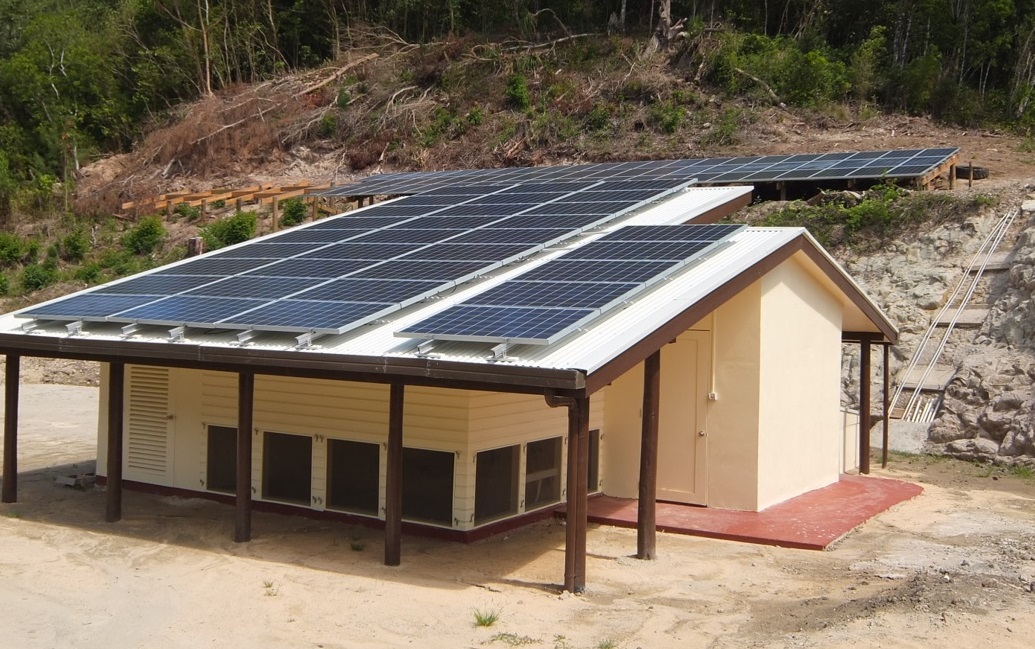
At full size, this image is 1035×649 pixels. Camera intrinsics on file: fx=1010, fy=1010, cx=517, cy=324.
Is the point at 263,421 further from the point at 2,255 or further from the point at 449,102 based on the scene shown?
the point at 449,102

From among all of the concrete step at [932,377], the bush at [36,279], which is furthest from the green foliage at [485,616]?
the bush at [36,279]

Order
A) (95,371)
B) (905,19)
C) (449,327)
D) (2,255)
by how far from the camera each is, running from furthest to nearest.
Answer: (905,19)
(2,255)
(95,371)
(449,327)

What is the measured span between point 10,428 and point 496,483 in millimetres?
6951

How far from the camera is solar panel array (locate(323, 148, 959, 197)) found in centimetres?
2341

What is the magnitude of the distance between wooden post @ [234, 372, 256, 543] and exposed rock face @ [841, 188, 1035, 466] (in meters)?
13.0

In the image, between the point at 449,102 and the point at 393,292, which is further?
the point at 449,102

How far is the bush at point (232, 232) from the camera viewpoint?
1216 inches

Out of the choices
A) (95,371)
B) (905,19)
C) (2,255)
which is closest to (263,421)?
(95,371)

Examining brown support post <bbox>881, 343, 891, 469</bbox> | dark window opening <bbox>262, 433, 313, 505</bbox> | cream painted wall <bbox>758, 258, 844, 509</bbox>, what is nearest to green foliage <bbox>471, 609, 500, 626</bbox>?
dark window opening <bbox>262, 433, 313, 505</bbox>

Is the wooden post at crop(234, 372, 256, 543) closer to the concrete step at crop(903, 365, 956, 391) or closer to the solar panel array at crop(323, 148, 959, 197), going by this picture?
the solar panel array at crop(323, 148, 959, 197)

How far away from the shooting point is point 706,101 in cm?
3691

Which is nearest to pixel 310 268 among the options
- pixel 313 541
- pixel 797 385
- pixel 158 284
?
pixel 158 284

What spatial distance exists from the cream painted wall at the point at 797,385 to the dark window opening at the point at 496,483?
3.40m

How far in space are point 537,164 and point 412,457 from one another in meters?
25.2
